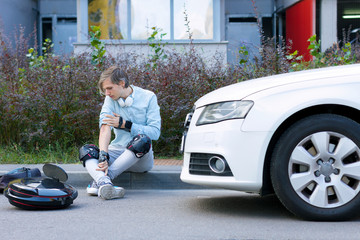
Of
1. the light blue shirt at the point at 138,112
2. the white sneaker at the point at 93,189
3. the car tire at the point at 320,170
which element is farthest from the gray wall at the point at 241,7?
the car tire at the point at 320,170

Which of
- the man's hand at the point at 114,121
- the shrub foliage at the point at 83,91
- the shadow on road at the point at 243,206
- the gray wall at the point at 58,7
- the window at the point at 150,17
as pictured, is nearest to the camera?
the shadow on road at the point at 243,206

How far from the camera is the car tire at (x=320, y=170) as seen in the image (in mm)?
4074

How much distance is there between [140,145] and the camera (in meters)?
5.32

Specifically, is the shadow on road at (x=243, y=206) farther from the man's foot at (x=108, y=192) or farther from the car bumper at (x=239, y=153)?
the man's foot at (x=108, y=192)

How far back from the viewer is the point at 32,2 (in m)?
20.1

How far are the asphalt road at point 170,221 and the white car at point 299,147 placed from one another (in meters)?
0.24

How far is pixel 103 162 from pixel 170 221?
3.96 feet

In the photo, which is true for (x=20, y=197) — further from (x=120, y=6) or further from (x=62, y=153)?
(x=120, y=6)

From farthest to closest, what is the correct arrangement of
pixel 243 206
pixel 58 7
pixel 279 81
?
pixel 58 7
pixel 243 206
pixel 279 81

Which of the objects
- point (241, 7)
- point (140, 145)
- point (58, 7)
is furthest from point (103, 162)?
point (58, 7)

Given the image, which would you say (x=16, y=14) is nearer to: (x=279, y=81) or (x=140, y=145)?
(x=140, y=145)

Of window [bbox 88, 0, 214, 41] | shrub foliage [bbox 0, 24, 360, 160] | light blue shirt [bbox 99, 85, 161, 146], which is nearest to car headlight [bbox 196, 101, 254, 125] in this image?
light blue shirt [bbox 99, 85, 161, 146]

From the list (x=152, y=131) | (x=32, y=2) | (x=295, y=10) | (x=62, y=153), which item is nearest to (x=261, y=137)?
(x=152, y=131)

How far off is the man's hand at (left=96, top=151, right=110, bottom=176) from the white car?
1374mm
